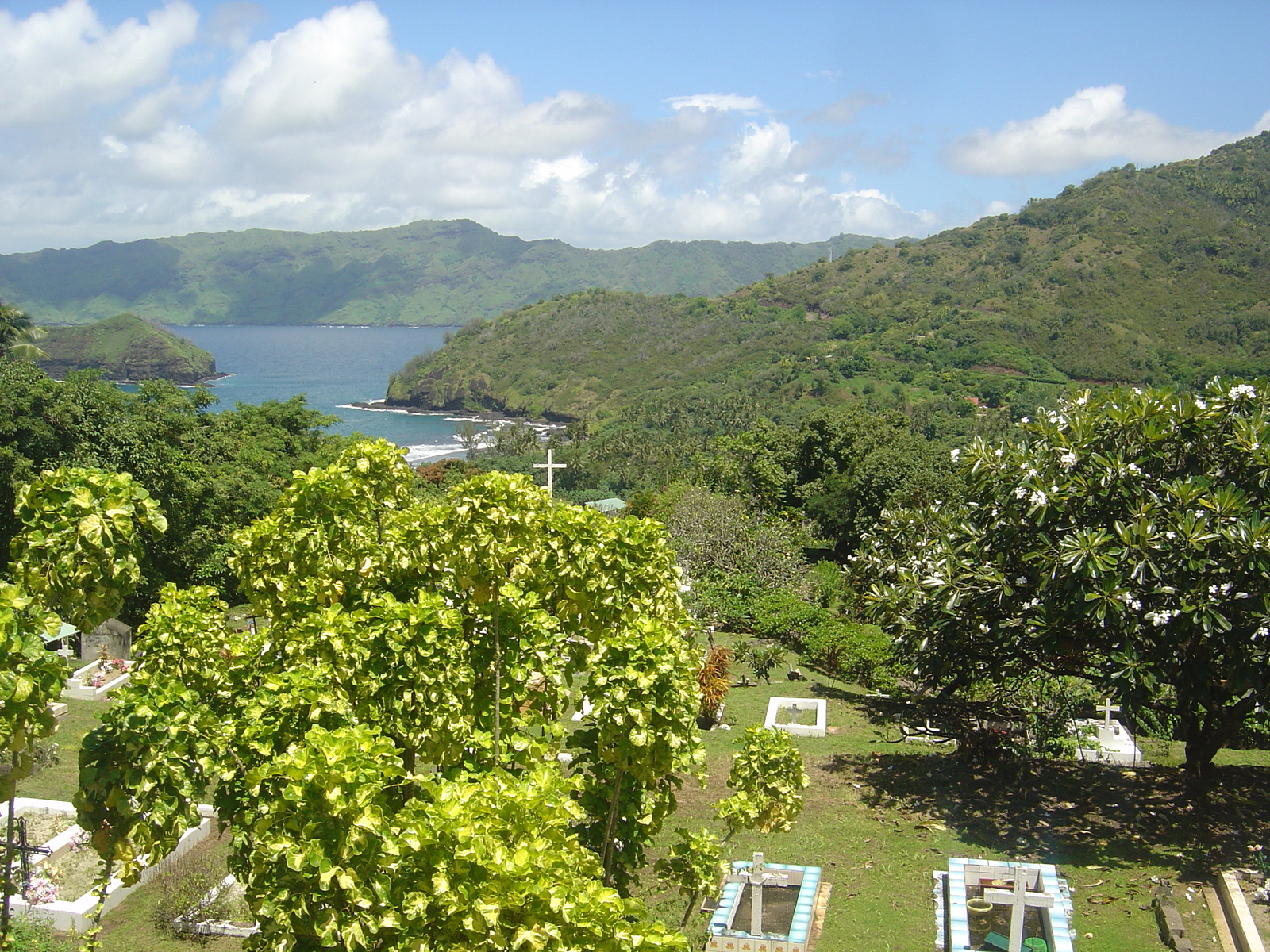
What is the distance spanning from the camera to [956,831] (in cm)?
1021

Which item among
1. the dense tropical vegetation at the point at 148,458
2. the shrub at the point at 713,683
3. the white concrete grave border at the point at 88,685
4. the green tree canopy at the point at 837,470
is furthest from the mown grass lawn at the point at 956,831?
the green tree canopy at the point at 837,470

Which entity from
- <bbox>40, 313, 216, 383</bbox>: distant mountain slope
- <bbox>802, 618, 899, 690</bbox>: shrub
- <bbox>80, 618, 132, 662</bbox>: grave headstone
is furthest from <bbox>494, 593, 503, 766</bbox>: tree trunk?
<bbox>40, 313, 216, 383</bbox>: distant mountain slope

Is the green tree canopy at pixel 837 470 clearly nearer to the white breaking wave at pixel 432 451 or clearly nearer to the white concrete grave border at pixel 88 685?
the white concrete grave border at pixel 88 685

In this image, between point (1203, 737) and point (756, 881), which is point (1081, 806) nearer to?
point (1203, 737)

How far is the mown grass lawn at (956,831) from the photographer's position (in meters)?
8.55

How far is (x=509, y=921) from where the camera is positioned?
409 cm

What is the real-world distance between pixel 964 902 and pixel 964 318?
377ft

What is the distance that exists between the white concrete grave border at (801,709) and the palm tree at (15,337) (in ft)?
93.4

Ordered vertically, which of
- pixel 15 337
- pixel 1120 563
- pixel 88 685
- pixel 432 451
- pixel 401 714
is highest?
pixel 15 337

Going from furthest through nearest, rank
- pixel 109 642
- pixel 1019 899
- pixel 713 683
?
1. pixel 109 642
2. pixel 713 683
3. pixel 1019 899

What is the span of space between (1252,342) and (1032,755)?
328 ft

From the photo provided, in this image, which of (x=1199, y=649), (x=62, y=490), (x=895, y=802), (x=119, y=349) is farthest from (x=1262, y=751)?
(x=119, y=349)

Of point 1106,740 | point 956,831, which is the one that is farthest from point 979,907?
point 1106,740

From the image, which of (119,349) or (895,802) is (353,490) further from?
(119,349)
